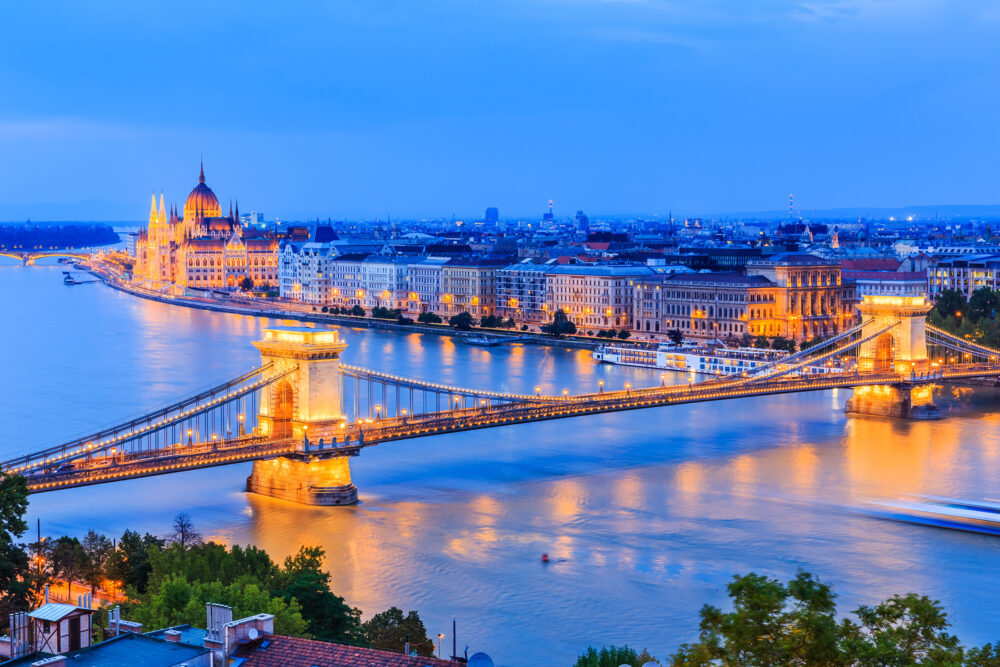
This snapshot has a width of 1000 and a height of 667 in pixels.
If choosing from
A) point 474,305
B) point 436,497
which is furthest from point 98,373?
point 474,305

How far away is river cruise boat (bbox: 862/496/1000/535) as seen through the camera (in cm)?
1606

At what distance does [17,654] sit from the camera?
7.27m

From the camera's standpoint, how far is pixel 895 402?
26.5 metres

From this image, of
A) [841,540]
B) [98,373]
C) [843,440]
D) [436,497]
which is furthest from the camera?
[98,373]

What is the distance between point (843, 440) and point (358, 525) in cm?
977

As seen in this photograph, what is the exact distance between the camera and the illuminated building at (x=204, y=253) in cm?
7231

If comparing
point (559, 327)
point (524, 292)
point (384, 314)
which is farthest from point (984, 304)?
point (384, 314)

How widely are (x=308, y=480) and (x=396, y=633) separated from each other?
6420 mm

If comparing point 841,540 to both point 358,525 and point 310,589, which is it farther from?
point 310,589

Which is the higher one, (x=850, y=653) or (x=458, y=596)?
(x=850, y=653)

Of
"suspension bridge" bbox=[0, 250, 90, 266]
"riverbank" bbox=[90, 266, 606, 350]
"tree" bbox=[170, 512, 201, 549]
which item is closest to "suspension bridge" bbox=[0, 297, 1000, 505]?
"tree" bbox=[170, 512, 201, 549]

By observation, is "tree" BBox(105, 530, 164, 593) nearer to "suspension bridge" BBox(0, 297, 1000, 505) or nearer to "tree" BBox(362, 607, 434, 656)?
"suspension bridge" BBox(0, 297, 1000, 505)

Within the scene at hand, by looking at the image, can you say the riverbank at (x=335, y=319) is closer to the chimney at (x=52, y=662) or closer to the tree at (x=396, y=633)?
the tree at (x=396, y=633)

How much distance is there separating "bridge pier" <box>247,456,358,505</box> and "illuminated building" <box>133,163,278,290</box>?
2090 inches
